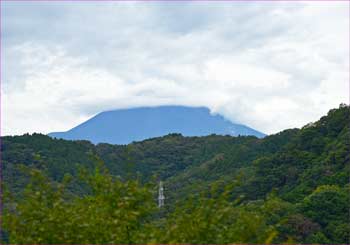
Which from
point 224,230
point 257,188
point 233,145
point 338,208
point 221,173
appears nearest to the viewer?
point 224,230

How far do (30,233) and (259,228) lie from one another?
283 cm

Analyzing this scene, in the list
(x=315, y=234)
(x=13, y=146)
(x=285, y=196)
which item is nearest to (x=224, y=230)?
(x=315, y=234)

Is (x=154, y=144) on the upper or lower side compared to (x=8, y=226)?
upper

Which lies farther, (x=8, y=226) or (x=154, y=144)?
(x=154, y=144)

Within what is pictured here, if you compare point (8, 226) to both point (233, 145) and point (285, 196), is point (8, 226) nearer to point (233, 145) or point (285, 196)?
point (285, 196)

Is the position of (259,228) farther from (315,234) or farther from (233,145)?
(233,145)

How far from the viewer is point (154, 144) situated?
102 m

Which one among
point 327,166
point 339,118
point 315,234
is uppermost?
point 339,118

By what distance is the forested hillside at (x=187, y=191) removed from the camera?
31.0 feet

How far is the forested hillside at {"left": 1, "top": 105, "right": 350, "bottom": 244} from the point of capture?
944 centimetres

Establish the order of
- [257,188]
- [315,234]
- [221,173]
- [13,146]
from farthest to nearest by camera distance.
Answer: [13,146], [221,173], [257,188], [315,234]

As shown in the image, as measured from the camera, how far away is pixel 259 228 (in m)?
9.48

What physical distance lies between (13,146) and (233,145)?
27.0m

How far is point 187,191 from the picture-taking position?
1738 centimetres
